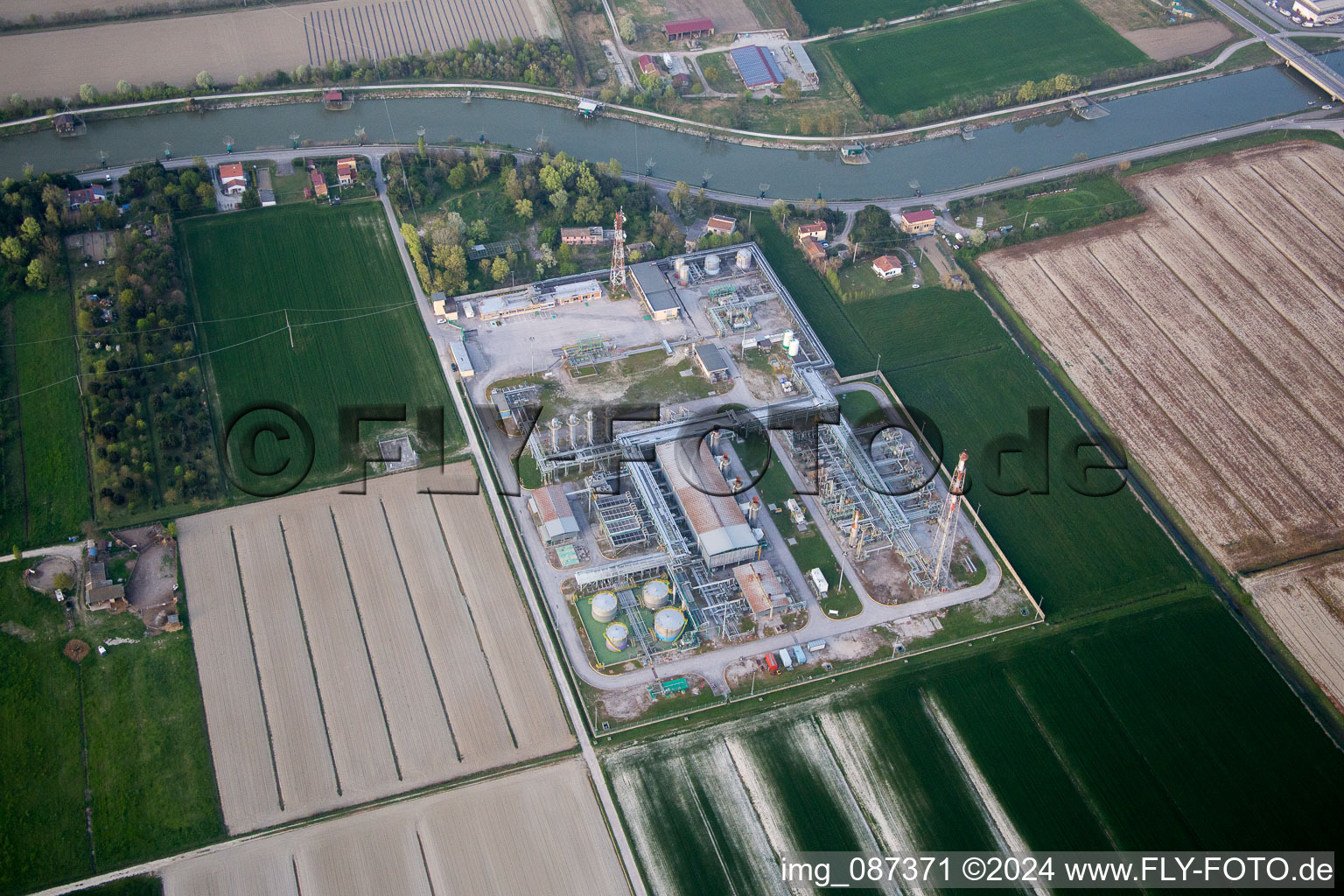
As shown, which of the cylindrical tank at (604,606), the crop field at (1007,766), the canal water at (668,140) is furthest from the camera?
the canal water at (668,140)

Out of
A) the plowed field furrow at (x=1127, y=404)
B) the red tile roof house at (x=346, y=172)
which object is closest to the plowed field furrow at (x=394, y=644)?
the red tile roof house at (x=346, y=172)

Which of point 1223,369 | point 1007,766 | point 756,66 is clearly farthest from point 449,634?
point 756,66

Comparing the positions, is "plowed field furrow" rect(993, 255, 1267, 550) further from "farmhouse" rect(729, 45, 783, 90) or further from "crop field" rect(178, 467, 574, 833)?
"crop field" rect(178, 467, 574, 833)

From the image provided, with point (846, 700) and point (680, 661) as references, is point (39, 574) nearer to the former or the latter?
point (680, 661)

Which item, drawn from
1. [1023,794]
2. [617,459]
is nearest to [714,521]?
[617,459]

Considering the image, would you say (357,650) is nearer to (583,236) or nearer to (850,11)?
(583,236)

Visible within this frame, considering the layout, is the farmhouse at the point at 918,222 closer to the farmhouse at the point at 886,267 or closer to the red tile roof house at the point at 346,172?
the farmhouse at the point at 886,267
